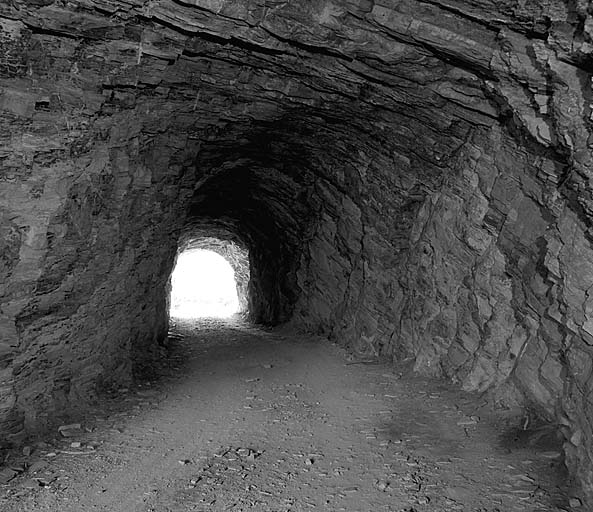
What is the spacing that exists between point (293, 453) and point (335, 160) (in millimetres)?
5299

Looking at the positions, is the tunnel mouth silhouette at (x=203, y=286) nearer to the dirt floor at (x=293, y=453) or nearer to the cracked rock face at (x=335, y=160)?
the cracked rock face at (x=335, y=160)

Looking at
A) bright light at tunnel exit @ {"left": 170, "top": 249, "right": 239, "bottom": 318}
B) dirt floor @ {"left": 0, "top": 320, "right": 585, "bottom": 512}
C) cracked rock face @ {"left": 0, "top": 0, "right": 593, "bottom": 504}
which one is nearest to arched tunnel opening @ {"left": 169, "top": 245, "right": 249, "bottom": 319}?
bright light at tunnel exit @ {"left": 170, "top": 249, "right": 239, "bottom": 318}

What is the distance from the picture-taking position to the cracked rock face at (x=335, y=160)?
546cm

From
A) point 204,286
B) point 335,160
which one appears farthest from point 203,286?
point 335,160

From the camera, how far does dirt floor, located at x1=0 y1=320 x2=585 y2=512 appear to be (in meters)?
5.34

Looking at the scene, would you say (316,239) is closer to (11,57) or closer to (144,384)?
(144,384)

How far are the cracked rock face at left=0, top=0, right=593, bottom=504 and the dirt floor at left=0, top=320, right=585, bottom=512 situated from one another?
48 cm

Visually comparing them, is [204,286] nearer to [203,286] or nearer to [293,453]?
[203,286]

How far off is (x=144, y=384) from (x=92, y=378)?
1.27 m

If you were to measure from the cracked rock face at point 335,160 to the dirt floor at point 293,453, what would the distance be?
0.48 metres

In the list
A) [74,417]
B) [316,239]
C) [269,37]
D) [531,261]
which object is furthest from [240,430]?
[316,239]

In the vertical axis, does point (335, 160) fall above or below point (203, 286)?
above

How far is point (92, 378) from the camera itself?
746 cm

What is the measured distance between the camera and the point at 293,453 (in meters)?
6.41
